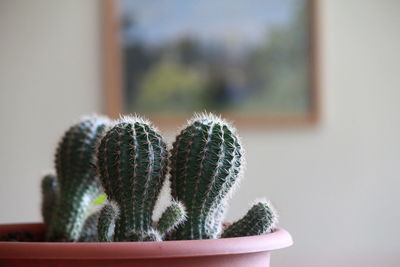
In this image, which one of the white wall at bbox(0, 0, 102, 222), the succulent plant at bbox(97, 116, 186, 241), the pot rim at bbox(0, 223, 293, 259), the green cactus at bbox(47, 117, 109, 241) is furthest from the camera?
the white wall at bbox(0, 0, 102, 222)

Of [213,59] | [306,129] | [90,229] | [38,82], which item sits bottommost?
[90,229]

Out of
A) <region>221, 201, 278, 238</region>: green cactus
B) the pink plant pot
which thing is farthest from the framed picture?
the pink plant pot

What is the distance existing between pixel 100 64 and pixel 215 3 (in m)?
0.64

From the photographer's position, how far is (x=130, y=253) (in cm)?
42

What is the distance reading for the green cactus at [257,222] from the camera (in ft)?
1.80

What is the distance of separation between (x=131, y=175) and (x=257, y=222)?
0.44ft

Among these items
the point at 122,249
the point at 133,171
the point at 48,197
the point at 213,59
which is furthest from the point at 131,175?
the point at 213,59

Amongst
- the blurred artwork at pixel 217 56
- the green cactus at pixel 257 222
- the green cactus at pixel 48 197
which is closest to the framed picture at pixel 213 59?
the blurred artwork at pixel 217 56

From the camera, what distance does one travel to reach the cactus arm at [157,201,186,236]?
51 cm

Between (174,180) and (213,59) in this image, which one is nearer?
(174,180)

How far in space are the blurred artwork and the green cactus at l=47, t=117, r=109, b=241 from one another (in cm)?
197

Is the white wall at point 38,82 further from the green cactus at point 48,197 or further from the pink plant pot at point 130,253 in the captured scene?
the pink plant pot at point 130,253

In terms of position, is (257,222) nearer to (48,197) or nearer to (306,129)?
(48,197)

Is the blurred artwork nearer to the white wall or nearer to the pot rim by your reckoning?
the white wall
